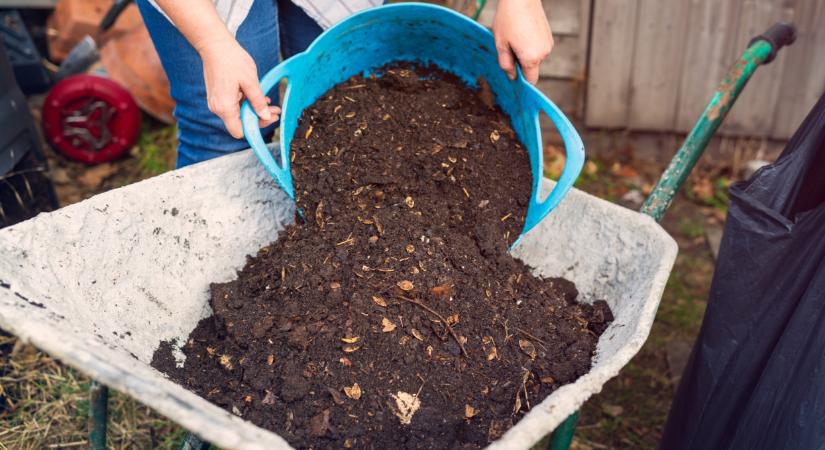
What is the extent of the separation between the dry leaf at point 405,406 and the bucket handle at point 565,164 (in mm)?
439

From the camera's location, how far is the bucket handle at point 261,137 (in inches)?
53.3

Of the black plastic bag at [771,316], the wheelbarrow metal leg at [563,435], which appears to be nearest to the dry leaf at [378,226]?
the wheelbarrow metal leg at [563,435]

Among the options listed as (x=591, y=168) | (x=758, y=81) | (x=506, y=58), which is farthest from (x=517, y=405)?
(x=758, y=81)

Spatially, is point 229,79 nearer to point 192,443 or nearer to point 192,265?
point 192,265

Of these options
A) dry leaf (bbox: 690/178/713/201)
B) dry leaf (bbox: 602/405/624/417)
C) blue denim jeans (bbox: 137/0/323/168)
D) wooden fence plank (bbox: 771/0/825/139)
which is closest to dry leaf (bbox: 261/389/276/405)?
blue denim jeans (bbox: 137/0/323/168)

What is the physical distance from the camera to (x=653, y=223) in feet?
4.59

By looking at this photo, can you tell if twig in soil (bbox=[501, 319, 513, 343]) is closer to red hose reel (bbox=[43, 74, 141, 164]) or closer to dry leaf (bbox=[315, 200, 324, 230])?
dry leaf (bbox=[315, 200, 324, 230])

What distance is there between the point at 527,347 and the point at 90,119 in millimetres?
2575

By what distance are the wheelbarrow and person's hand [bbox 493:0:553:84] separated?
0.90 feet

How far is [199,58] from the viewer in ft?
5.26

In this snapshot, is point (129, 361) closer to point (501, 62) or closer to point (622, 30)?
point (501, 62)

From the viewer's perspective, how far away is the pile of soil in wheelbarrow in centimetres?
118

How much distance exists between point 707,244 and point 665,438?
1.45 meters

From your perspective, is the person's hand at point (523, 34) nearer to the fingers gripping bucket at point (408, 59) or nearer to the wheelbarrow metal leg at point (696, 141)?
the fingers gripping bucket at point (408, 59)
